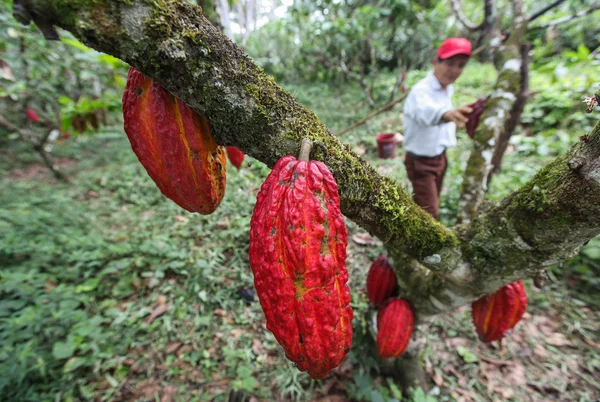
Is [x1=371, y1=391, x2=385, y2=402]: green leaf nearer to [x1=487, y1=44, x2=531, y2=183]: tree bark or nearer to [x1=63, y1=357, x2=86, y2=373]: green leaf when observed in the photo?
[x1=63, y1=357, x2=86, y2=373]: green leaf

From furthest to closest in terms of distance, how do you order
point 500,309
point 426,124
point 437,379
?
point 426,124, point 437,379, point 500,309

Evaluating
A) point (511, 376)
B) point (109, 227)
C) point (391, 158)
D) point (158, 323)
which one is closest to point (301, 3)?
point (391, 158)

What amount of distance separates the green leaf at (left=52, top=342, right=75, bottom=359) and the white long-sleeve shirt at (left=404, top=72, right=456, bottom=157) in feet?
9.06

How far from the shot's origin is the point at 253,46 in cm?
948

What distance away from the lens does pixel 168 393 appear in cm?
177

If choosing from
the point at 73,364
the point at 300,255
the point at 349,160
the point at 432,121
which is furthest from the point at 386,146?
the point at 73,364

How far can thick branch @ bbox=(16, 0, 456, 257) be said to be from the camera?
506mm

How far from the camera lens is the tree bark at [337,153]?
0.52 meters

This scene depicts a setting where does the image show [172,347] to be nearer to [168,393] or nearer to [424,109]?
[168,393]

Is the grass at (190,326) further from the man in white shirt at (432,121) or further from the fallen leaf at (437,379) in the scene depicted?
the man in white shirt at (432,121)

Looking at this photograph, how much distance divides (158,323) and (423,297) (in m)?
1.75

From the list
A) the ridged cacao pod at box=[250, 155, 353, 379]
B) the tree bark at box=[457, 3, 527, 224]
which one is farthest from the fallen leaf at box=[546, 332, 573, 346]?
the ridged cacao pod at box=[250, 155, 353, 379]

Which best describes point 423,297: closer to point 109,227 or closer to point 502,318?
point 502,318

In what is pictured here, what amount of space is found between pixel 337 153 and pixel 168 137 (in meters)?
0.42
